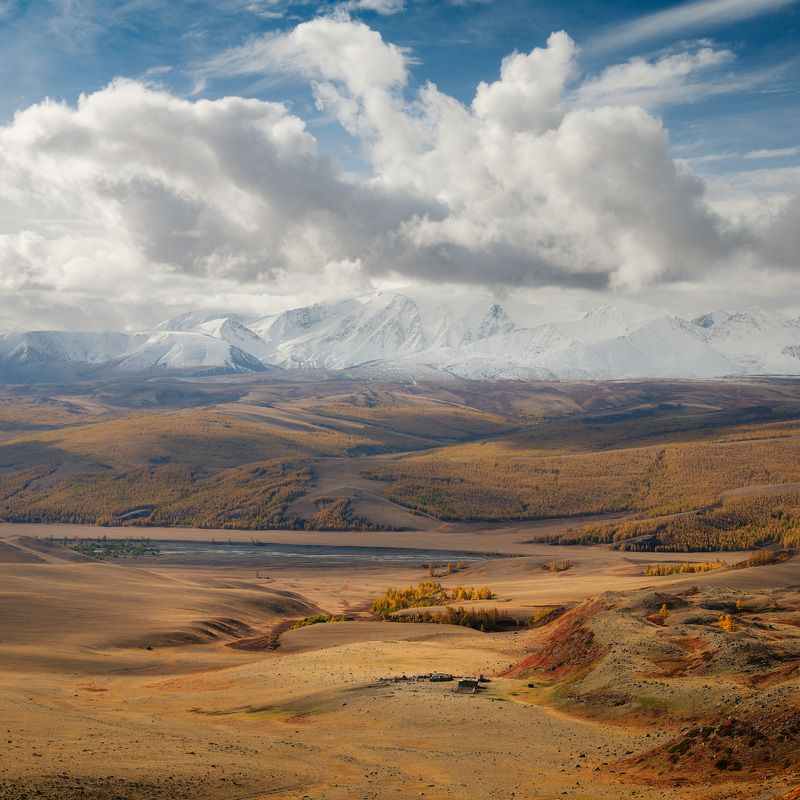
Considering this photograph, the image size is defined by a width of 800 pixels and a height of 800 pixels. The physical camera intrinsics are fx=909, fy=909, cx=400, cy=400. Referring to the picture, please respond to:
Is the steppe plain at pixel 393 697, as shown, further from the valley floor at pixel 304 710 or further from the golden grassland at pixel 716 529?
the golden grassland at pixel 716 529

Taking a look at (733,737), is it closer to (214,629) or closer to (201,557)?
(214,629)

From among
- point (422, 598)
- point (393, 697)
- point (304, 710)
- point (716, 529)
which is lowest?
point (422, 598)

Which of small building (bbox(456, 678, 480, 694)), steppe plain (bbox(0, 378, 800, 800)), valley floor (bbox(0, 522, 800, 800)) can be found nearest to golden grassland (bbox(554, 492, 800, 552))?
steppe plain (bbox(0, 378, 800, 800))

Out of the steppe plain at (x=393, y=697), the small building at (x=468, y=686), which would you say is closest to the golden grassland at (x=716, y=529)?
the steppe plain at (x=393, y=697)

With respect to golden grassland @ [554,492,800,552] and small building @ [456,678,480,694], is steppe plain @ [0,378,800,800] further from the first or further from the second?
golden grassland @ [554,492,800,552]

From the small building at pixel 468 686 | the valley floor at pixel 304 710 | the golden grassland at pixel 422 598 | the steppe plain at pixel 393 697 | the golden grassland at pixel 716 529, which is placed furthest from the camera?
the golden grassland at pixel 716 529

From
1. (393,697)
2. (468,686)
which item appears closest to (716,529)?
(468,686)

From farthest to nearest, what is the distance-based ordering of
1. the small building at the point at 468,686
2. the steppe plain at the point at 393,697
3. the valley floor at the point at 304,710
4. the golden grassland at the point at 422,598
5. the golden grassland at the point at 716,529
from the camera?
the golden grassland at the point at 716,529, the golden grassland at the point at 422,598, the small building at the point at 468,686, the steppe plain at the point at 393,697, the valley floor at the point at 304,710

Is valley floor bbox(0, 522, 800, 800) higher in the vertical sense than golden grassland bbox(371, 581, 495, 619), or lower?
higher

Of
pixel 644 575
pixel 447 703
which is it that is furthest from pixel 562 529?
pixel 447 703

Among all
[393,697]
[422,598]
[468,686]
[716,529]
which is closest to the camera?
[393,697]

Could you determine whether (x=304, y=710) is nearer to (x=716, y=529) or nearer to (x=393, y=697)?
(x=393, y=697)
